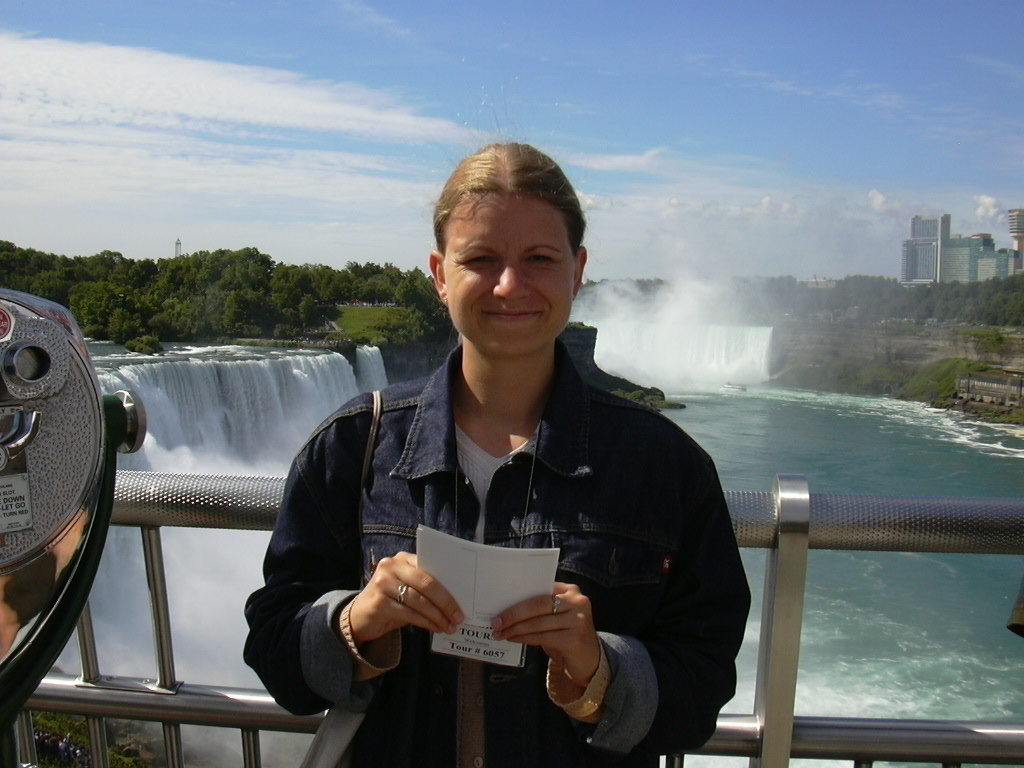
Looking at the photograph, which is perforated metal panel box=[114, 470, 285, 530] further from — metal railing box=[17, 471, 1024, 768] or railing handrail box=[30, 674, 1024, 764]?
railing handrail box=[30, 674, 1024, 764]

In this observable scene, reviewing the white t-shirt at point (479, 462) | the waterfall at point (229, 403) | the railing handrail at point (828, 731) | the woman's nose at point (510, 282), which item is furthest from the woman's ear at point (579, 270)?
the waterfall at point (229, 403)

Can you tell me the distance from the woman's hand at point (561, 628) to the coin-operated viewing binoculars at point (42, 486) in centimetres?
58

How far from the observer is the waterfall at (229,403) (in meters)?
18.5

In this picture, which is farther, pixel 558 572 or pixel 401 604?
pixel 558 572

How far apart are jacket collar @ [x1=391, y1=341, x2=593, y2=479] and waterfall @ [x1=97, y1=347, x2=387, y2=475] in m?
15.5

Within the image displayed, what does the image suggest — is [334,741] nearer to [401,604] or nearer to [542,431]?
[401,604]

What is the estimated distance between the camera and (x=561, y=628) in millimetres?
1221

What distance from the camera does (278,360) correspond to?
77.9ft

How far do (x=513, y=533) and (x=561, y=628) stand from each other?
0.19 m

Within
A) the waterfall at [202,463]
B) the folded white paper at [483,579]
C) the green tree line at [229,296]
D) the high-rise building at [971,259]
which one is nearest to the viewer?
the folded white paper at [483,579]

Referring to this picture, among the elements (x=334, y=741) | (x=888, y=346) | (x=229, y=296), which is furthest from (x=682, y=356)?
(x=334, y=741)

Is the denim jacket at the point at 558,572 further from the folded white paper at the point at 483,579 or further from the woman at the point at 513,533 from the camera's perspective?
the folded white paper at the point at 483,579

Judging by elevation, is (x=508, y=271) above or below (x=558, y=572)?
above

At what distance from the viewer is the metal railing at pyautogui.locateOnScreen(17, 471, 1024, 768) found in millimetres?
1667
